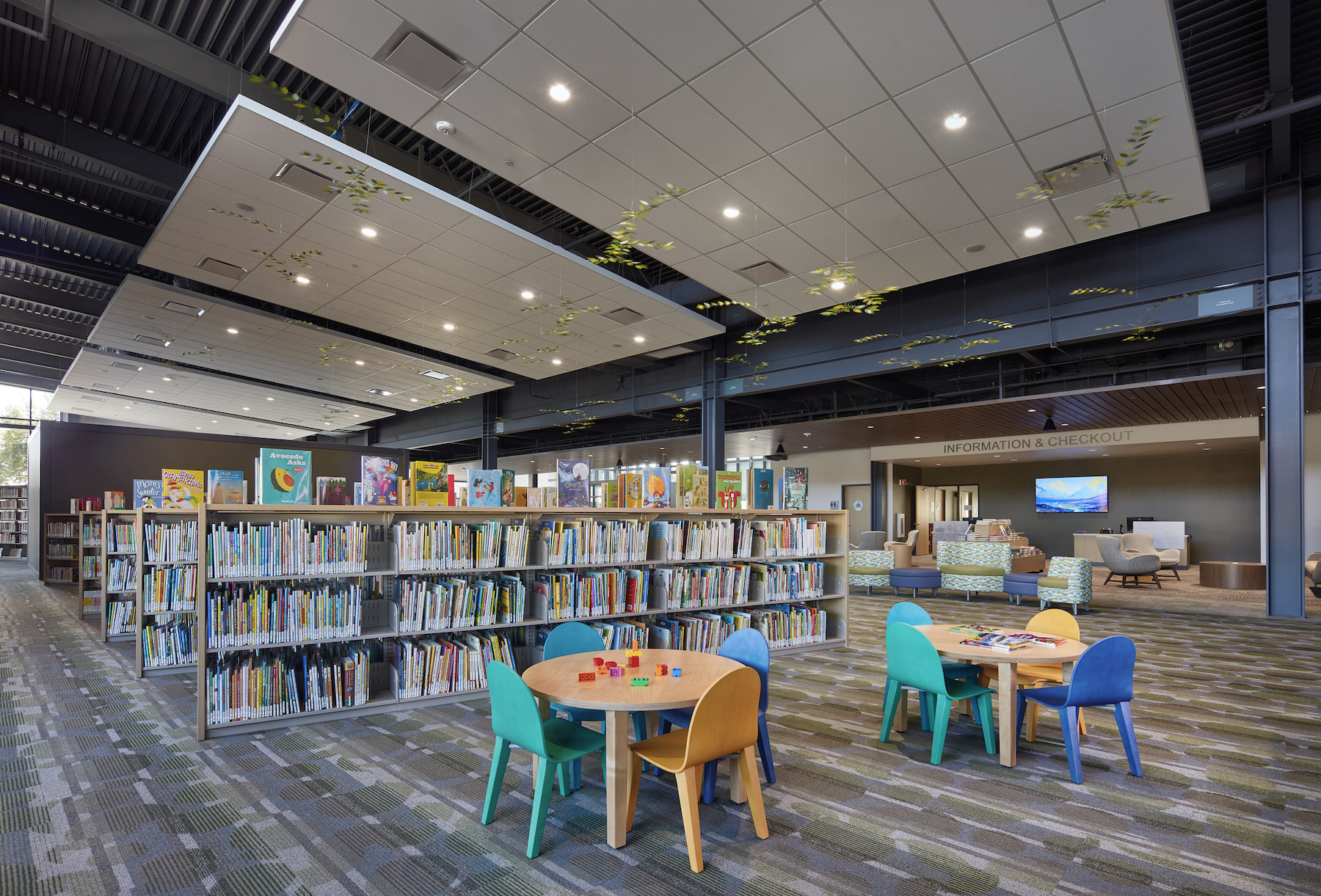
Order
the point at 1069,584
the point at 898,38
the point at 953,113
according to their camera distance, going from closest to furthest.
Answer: the point at 898,38, the point at 953,113, the point at 1069,584

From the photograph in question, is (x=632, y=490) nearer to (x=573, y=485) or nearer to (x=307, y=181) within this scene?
(x=573, y=485)

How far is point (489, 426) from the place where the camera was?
56.2 ft

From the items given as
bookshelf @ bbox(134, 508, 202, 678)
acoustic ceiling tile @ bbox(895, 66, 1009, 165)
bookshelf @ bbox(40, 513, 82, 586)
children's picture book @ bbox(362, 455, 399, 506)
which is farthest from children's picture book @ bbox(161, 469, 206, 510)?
bookshelf @ bbox(40, 513, 82, 586)

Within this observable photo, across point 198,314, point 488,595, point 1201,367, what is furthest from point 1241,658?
point 198,314

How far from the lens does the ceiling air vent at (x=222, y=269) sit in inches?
301

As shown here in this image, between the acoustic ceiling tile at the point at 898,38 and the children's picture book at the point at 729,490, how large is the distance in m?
3.92

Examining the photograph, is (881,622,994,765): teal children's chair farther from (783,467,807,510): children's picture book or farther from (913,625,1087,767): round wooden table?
(783,467,807,510): children's picture book

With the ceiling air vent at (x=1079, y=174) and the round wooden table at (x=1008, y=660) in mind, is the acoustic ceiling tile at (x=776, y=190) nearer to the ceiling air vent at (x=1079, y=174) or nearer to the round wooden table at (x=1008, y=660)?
the ceiling air vent at (x=1079, y=174)

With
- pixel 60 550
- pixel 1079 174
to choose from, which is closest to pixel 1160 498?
pixel 1079 174

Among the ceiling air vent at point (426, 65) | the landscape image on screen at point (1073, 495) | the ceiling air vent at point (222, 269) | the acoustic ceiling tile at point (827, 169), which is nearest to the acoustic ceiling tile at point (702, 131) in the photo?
the acoustic ceiling tile at point (827, 169)

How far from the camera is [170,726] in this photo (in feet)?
15.1

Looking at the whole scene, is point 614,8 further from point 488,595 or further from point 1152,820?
point 1152,820

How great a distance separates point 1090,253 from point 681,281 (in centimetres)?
537

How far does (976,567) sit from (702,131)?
9254 millimetres
